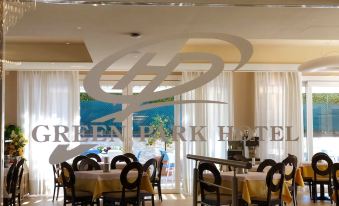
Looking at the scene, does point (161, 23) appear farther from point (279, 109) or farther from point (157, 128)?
point (279, 109)

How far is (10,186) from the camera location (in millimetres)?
6805

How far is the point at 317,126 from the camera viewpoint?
35.9 feet

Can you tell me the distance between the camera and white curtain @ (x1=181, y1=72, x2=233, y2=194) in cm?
1009

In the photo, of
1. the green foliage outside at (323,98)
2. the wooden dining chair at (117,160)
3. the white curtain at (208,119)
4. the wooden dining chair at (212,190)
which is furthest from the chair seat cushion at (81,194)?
the green foliage outside at (323,98)

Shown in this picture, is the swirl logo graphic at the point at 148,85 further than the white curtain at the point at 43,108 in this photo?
No

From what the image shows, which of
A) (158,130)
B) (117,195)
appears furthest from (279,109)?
(117,195)

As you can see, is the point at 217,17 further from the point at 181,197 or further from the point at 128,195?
the point at 181,197

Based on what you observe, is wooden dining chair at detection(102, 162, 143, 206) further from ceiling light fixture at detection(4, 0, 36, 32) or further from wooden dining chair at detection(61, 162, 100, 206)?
ceiling light fixture at detection(4, 0, 36, 32)

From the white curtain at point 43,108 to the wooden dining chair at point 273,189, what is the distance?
16.5 ft

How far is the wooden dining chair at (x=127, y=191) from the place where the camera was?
652 centimetres

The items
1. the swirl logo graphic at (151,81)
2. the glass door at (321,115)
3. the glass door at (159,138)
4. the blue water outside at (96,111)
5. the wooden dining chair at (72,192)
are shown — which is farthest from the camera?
the glass door at (321,115)

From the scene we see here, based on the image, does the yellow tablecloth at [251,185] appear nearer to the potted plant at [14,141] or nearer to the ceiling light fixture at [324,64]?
the ceiling light fixture at [324,64]

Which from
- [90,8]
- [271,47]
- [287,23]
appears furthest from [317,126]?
[90,8]

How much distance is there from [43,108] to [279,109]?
5192mm
